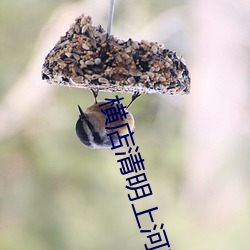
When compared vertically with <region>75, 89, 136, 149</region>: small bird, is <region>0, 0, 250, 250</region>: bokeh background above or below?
above

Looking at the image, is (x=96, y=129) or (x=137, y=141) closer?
(x=96, y=129)

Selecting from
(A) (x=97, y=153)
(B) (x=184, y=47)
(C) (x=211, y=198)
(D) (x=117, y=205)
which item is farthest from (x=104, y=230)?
(B) (x=184, y=47)

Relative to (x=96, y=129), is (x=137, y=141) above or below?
above

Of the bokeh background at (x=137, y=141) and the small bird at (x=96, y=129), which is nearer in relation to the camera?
the small bird at (x=96, y=129)

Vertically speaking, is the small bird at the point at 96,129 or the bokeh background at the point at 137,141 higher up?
the bokeh background at the point at 137,141

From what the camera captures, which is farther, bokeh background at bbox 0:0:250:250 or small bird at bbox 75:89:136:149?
bokeh background at bbox 0:0:250:250

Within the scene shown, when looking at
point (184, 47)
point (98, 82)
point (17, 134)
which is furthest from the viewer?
point (17, 134)

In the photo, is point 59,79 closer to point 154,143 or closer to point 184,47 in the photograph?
point 184,47

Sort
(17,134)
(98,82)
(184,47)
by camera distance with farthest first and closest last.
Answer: (17,134), (184,47), (98,82)
